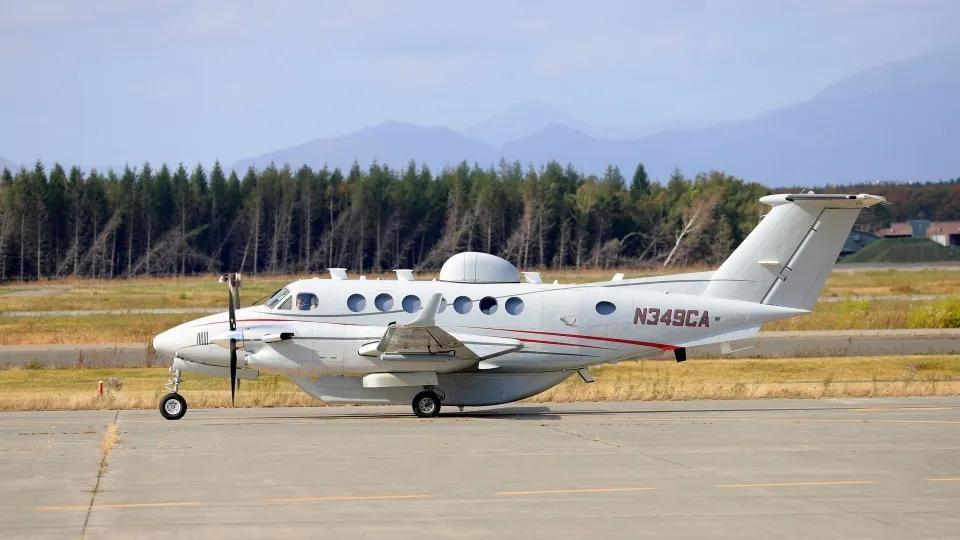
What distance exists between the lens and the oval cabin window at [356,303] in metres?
24.0

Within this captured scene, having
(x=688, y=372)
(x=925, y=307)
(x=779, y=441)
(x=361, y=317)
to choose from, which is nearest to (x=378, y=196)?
(x=925, y=307)

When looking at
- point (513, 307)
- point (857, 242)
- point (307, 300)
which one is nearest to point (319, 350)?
point (307, 300)

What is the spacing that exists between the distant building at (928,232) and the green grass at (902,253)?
96.2ft

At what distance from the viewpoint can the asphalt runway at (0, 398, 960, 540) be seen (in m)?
12.8

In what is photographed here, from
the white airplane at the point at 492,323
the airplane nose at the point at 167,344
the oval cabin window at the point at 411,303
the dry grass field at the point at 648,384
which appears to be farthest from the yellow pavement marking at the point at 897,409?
the airplane nose at the point at 167,344

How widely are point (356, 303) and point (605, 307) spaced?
16.3 feet

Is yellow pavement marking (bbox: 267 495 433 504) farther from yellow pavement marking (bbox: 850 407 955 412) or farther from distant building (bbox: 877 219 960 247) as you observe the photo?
distant building (bbox: 877 219 960 247)

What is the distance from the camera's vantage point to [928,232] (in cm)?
15450

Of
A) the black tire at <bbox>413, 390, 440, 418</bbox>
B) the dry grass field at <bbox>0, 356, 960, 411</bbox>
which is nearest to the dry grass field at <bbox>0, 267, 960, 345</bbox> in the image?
the dry grass field at <bbox>0, 356, 960, 411</bbox>

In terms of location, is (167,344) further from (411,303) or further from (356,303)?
(411,303)

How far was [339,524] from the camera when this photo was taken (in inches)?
505

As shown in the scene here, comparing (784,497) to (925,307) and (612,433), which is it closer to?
(612,433)

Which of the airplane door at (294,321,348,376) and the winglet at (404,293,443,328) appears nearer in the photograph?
the winglet at (404,293,443,328)

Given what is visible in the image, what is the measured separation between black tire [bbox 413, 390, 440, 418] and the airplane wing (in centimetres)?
88
